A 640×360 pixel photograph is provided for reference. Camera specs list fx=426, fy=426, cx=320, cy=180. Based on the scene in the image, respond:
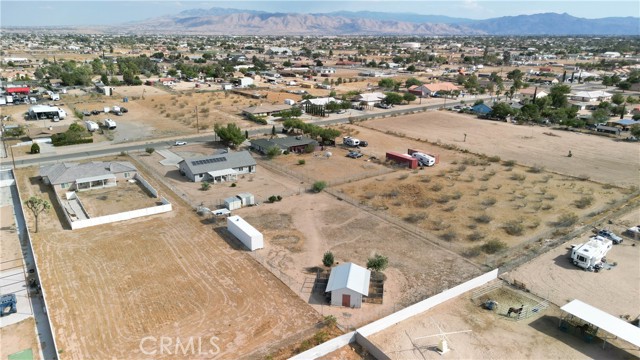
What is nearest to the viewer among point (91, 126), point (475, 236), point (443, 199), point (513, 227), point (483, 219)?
point (475, 236)

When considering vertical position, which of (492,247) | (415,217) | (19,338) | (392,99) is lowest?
(19,338)

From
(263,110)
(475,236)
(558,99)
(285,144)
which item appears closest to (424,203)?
(475,236)

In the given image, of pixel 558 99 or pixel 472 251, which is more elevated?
pixel 558 99

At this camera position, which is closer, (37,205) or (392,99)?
(37,205)

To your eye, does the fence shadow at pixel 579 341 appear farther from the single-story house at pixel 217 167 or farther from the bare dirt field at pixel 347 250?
the single-story house at pixel 217 167

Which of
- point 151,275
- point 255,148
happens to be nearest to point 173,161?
point 255,148

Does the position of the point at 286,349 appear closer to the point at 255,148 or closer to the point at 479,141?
the point at 255,148

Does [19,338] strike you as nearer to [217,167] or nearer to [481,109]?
[217,167]
